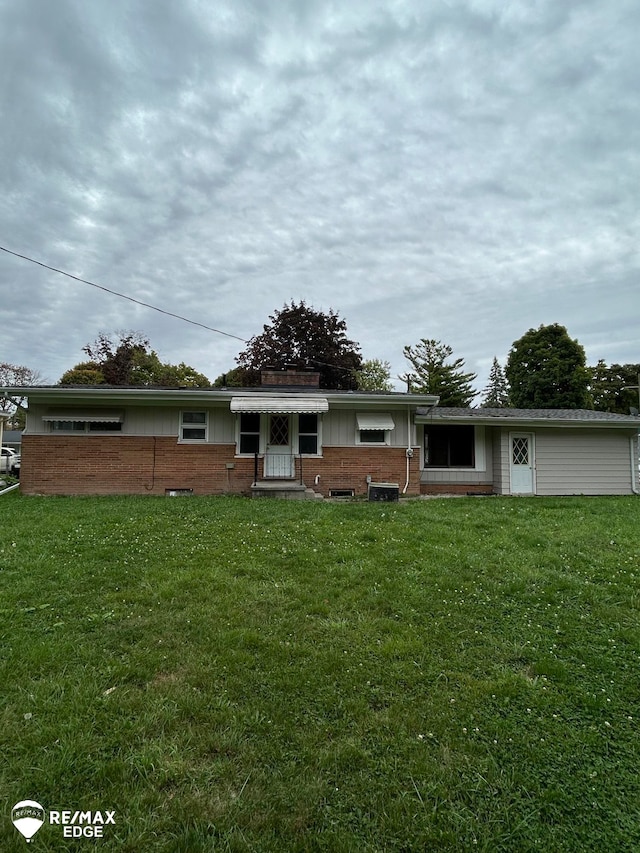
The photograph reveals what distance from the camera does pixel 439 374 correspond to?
3844 centimetres

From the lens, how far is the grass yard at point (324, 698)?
2033 mm

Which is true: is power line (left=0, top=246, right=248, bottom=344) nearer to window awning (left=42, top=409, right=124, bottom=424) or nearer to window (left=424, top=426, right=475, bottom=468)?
window awning (left=42, top=409, right=124, bottom=424)

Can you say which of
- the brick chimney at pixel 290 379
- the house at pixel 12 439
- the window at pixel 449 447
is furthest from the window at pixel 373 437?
the house at pixel 12 439

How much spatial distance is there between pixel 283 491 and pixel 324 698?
913cm

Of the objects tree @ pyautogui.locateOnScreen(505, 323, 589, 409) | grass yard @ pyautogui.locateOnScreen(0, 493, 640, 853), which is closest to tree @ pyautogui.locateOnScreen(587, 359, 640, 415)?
tree @ pyautogui.locateOnScreen(505, 323, 589, 409)

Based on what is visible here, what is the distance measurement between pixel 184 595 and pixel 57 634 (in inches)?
48.1

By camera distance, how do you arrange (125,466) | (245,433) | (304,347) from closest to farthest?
(125,466) → (245,433) → (304,347)

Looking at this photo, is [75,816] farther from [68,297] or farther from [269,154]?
[68,297]

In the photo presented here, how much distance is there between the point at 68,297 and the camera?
19.7 meters

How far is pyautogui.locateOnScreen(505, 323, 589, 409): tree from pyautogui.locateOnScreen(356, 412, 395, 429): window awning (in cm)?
2478

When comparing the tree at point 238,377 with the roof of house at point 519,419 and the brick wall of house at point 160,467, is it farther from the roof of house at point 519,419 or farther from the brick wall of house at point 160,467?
the roof of house at point 519,419

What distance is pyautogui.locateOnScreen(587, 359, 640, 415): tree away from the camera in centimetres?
3416

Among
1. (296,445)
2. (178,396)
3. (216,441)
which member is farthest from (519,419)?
(178,396)

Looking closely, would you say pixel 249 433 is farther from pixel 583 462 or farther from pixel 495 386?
pixel 495 386
